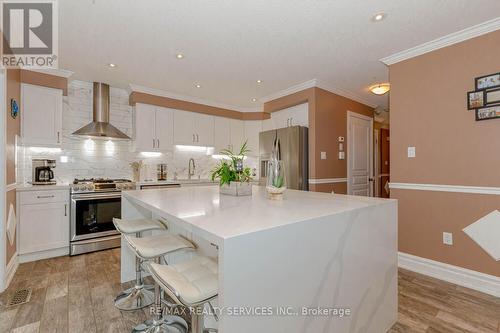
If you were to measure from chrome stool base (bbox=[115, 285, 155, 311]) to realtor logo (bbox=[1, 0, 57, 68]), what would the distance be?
2.54 meters

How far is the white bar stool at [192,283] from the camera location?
1.00m

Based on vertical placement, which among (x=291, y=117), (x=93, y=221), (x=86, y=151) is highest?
(x=291, y=117)

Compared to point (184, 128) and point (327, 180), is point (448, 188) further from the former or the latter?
point (184, 128)

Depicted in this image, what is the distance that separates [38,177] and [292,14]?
149 inches

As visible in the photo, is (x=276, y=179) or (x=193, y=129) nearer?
(x=276, y=179)

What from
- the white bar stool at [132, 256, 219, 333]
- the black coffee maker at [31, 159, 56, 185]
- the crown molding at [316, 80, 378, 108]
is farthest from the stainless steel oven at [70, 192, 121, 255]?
the crown molding at [316, 80, 378, 108]

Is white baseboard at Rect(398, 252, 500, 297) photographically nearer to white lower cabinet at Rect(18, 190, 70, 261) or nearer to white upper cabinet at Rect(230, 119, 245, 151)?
white upper cabinet at Rect(230, 119, 245, 151)

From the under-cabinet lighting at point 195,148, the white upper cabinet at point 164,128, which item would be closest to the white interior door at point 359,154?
the under-cabinet lighting at point 195,148

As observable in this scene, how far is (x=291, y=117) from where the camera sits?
443 cm

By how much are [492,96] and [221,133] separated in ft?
13.4

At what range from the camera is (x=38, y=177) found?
3.28 meters

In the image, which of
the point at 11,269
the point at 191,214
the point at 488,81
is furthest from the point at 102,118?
the point at 488,81

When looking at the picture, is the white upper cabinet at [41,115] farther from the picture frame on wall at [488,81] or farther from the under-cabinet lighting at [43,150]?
the picture frame on wall at [488,81]

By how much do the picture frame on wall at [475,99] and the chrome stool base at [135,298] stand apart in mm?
3474
